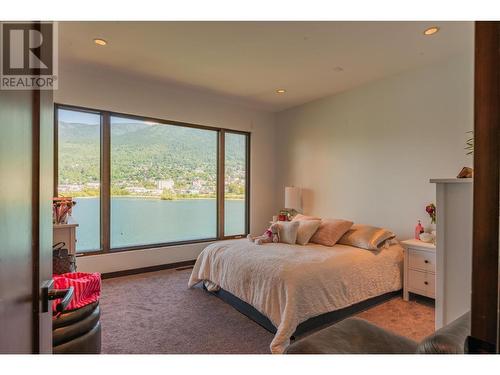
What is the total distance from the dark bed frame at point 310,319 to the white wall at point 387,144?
1129 mm

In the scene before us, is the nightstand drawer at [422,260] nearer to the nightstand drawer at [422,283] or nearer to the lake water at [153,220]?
the nightstand drawer at [422,283]

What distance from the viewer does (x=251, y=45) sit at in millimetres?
2885

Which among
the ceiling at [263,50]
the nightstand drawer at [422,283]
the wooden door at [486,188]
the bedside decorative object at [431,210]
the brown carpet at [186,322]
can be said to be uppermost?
the ceiling at [263,50]

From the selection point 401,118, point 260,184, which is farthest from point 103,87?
point 401,118

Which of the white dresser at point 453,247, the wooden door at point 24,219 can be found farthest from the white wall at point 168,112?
A: the white dresser at point 453,247

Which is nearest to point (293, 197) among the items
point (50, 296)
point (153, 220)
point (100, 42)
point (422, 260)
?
point (422, 260)

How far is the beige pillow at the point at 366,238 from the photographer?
125 inches

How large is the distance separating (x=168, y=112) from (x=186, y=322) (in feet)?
10.2

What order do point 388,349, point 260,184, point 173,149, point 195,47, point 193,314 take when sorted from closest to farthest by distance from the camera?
1. point 388,349
2. point 193,314
3. point 195,47
4. point 173,149
5. point 260,184

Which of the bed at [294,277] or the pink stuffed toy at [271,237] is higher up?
the pink stuffed toy at [271,237]

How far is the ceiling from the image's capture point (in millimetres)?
2543

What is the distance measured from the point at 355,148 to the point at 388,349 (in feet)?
10.8

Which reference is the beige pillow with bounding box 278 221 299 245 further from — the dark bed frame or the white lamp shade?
the white lamp shade
